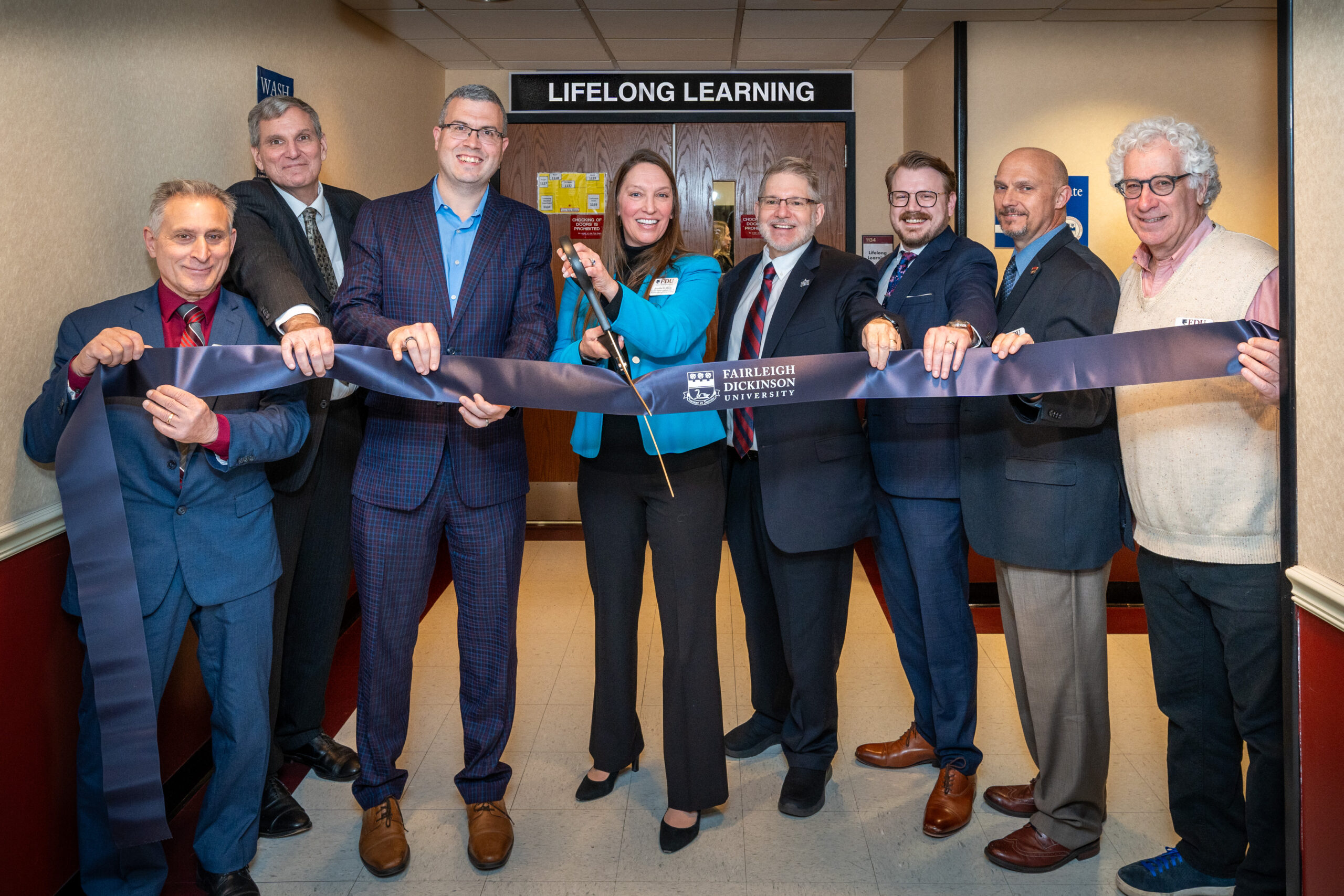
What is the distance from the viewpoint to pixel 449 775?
2971mm

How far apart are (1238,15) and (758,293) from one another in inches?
142

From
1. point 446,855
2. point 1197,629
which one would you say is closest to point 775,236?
point 1197,629

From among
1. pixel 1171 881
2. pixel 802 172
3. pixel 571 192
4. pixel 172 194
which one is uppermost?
pixel 571 192

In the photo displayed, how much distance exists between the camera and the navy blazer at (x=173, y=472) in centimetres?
212

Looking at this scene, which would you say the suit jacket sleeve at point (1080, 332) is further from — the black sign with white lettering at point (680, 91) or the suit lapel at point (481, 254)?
the black sign with white lettering at point (680, 91)

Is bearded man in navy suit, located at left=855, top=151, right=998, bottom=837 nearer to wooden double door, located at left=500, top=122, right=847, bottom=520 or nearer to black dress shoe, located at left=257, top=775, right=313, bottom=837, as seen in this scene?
black dress shoe, located at left=257, top=775, right=313, bottom=837

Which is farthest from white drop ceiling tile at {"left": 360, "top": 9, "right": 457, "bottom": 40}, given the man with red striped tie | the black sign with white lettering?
the man with red striped tie

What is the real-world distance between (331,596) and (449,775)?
65cm

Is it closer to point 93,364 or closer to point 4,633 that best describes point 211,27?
point 93,364

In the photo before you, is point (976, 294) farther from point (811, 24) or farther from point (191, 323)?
point (811, 24)

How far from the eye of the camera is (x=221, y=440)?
2111 millimetres

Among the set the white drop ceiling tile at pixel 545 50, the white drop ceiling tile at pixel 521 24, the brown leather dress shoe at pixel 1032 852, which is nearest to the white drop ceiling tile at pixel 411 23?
the white drop ceiling tile at pixel 521 24

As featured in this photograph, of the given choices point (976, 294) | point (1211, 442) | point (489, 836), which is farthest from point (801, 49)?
point (489, 836)

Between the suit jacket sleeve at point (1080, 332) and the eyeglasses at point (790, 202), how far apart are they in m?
0.67
